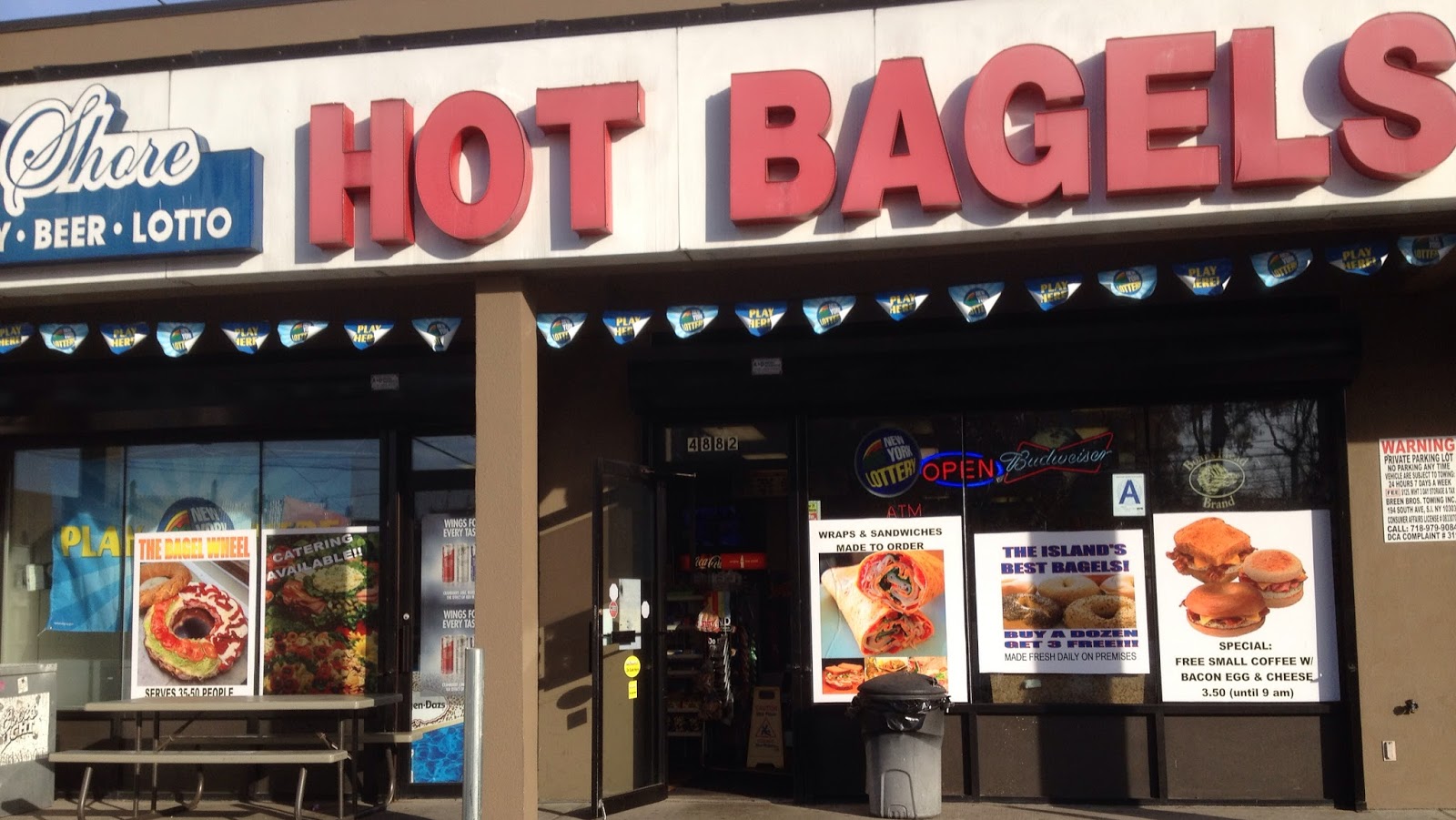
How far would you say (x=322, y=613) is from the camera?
37.8 feet

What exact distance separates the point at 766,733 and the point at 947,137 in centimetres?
611

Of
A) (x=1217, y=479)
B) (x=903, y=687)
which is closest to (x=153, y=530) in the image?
(x=903, y=687)

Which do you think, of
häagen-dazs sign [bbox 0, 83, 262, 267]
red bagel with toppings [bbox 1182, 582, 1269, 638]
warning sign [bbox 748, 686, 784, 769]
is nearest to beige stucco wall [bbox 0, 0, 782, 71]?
häagen-dazs sign [bbox 0, 83, 262, 267]

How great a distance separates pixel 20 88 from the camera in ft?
32.1

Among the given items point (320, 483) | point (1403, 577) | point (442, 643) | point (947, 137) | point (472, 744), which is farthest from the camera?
point (320, 483)

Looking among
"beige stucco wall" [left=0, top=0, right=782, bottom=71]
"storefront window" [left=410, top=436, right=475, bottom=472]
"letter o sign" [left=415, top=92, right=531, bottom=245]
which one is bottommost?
"storefront window" [left=410, top=436, right=475, bottom=472]

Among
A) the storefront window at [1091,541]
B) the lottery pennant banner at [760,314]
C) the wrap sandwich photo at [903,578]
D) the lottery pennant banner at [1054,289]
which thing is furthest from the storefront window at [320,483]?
the lottery pennant banner at [1054,289]

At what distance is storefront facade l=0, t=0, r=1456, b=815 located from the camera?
8.28 m

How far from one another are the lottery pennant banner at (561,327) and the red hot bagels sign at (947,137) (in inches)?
34.5

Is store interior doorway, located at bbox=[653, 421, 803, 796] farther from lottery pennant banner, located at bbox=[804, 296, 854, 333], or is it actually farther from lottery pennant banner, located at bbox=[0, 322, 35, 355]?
lottery pennant banner, located at bbox=[0, 322, 35, 355]

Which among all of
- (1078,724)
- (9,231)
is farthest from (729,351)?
(9,231)

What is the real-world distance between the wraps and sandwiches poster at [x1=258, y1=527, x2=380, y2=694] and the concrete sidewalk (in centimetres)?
106

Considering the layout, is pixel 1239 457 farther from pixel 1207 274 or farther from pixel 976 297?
pixel 976 297

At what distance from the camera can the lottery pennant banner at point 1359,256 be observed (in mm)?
8477
